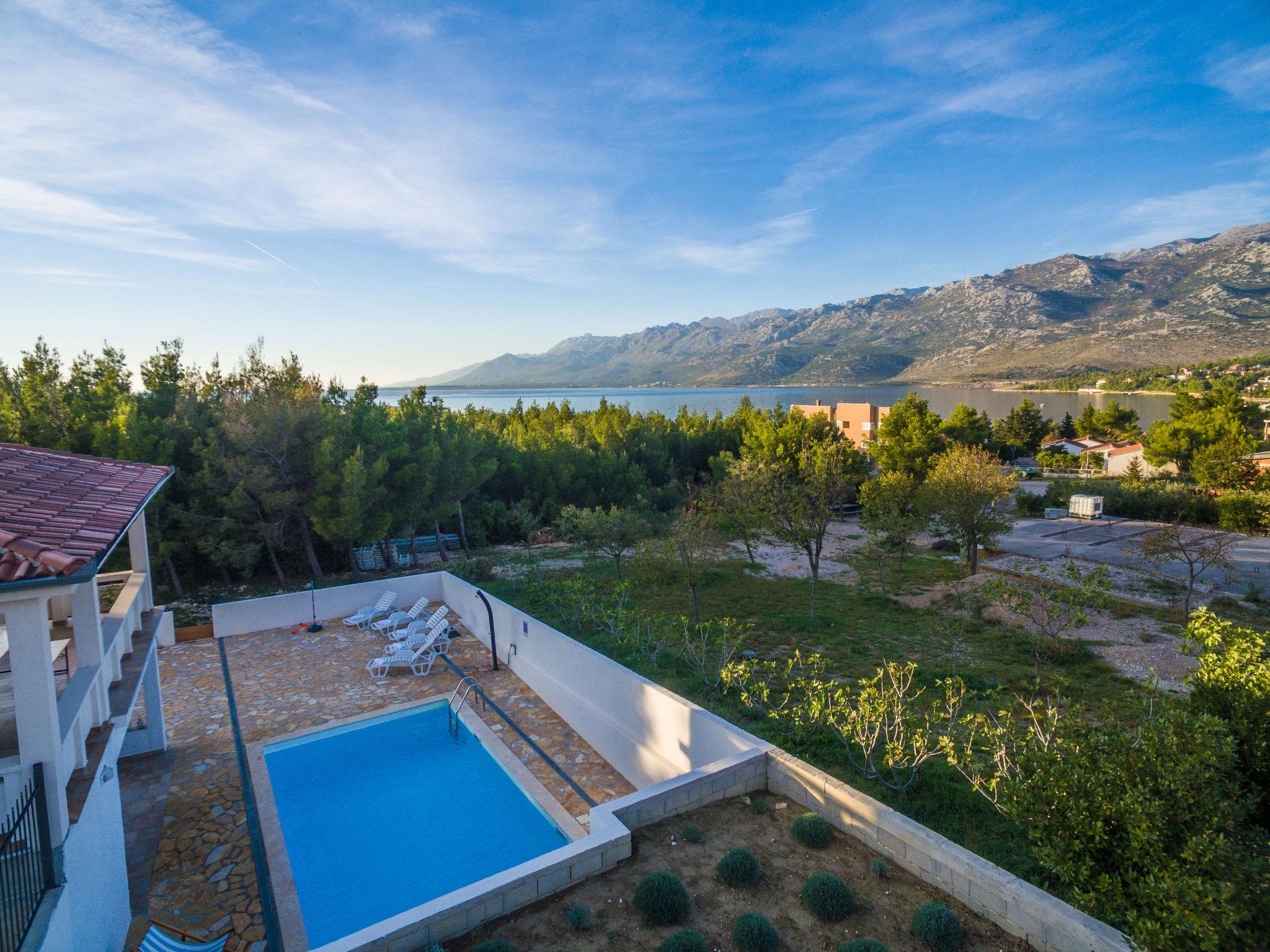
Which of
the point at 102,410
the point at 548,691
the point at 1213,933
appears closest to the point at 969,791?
the point at 1213,933

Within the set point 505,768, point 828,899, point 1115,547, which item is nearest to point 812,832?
point 828,899

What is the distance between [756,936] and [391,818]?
523cm

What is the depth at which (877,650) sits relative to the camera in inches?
470

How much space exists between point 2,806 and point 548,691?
21.6ft

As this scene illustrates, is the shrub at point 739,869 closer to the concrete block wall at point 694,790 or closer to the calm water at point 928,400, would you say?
the concrete block wall at point 694,790

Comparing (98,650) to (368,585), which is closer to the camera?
(98,650)

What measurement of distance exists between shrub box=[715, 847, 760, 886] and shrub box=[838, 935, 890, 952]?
86cm

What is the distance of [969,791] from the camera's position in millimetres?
6391

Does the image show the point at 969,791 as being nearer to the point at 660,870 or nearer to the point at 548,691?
the point at 660,870

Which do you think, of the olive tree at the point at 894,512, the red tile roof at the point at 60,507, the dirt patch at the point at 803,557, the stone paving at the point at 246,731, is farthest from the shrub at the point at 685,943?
the dirt patch at the point at 803,557

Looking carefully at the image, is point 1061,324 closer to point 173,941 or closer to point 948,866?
point 948,866

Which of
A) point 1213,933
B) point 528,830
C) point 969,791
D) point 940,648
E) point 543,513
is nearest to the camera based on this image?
point 1213,933

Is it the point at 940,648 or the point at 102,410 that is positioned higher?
the point at 102,410

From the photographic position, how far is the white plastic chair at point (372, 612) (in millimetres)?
13086
